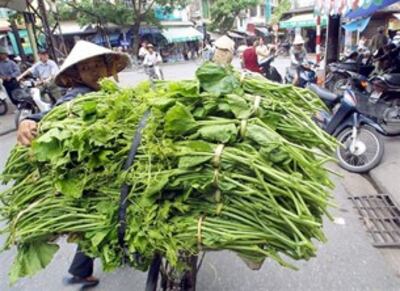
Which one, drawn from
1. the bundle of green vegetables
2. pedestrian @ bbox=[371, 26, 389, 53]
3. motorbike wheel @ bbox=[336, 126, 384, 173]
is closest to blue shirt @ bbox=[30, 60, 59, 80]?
motorbike wheel @ bbox=[336, 126, 384, 173]

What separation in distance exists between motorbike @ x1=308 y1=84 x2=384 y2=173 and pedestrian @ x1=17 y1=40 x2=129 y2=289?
2586 millimetres

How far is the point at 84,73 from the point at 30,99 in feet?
17.7


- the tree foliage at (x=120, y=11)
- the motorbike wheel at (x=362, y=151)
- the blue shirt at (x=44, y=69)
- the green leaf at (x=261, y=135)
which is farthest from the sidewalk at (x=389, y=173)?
the tree foliage at (x=120, y=11)

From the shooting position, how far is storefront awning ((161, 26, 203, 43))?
3123cm

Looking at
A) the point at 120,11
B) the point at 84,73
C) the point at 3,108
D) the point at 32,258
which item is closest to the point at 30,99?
the point at 3,108

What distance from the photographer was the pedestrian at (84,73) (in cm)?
212

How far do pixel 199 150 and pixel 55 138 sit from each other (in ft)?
1.86

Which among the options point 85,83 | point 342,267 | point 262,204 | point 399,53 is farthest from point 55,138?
point 399,53

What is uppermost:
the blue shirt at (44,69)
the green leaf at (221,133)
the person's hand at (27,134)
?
the green leaf at (221,133)

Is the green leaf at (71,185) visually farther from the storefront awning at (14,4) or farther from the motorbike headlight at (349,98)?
the storefront awning at (14,4)

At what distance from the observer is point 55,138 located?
130 cm

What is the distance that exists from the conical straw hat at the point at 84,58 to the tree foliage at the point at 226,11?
1241 inches

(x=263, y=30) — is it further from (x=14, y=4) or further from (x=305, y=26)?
(x=14, y=4)

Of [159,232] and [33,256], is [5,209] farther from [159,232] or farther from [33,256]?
[159,232]
